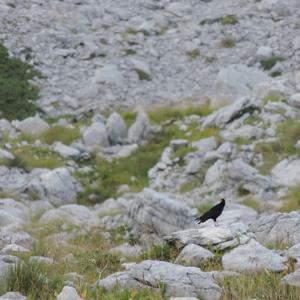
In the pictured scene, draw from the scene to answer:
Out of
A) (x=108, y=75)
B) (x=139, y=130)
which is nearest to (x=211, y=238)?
(x=139, y=130)

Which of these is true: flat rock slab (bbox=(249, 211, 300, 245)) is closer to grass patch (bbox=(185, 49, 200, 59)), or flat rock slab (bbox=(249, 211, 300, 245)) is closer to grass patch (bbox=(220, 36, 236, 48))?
grass patch (bbox=(185, 49, 200, 59))

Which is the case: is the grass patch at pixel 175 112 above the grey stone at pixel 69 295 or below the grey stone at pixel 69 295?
below

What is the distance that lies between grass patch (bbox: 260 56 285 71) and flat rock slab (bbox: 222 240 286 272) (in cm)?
1722

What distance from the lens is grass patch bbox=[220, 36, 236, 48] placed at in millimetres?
25714

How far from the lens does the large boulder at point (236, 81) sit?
2034 cm

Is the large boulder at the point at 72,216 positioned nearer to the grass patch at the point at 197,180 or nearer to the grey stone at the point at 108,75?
the grass patch at the point at 197,180

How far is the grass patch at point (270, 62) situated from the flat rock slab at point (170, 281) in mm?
18046

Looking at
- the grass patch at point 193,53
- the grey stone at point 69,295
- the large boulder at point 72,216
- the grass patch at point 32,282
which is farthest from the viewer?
the grass patch at point 193,53

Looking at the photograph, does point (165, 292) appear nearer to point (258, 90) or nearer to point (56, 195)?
point (56, 195)

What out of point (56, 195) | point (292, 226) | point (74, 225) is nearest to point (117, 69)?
point (56, 195)

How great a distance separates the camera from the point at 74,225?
36.2 feet

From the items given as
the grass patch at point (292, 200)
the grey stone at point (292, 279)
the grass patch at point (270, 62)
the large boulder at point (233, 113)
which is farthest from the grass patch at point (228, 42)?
the grey stone at point (292, 279)

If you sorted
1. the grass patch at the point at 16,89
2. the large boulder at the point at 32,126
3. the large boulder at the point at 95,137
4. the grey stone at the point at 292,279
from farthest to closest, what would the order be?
the grass patch at the point at 16,89 < the large boulder at the point at 32,126 < the large boulder at the point at 95,137 < the grey stone at the point at 292,279

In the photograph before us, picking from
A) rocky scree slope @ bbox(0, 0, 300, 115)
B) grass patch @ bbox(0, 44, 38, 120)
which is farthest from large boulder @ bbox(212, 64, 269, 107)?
grass patch @ bbox(0, 44, 38, 120)
